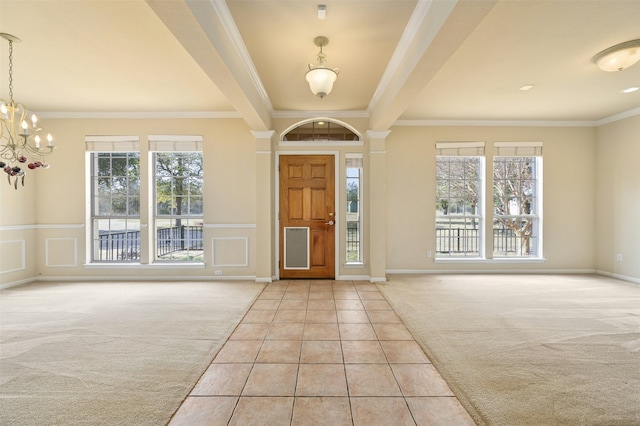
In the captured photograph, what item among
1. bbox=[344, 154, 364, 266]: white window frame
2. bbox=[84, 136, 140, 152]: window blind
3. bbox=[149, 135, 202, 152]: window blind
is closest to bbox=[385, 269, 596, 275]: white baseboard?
bbox=[344, 154, 364, 266]: white window frame

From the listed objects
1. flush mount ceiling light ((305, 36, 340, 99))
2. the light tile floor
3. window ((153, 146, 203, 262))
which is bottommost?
the light tile floor

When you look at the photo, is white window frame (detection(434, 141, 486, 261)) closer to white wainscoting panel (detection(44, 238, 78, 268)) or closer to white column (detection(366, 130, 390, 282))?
white column (detection(366, 130, 390, 282))

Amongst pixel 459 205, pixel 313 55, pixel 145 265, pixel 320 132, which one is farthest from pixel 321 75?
pixel 145 265

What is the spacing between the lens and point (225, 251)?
543cm

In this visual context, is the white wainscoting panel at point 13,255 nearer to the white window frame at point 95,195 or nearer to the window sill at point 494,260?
the white window frame at point 95,195

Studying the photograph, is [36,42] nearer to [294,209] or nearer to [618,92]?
[294,209]

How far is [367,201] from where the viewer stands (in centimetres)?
547

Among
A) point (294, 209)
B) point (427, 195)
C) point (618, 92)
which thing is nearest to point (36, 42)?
point (294, 209)

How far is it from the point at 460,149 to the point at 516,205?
151 cm

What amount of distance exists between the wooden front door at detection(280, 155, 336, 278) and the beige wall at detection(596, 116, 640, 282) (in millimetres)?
4792

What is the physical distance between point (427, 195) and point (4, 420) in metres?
5.63

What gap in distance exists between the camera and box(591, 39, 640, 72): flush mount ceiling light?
3.09 meters

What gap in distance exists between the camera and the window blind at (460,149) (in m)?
5.75

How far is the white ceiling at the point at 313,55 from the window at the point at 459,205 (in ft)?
3.46
